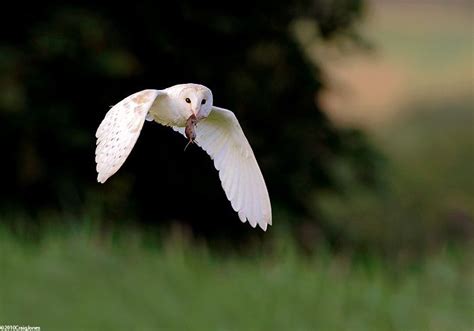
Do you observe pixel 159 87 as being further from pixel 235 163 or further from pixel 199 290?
pixel 235 163

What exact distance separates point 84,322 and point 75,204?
1.73m

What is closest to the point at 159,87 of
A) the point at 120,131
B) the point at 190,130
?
the point at 190,130

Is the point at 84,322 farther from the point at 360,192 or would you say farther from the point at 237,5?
the point at 360,192

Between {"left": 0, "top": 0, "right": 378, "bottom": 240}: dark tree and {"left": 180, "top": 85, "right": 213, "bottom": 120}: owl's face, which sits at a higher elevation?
{"left": 0, "top": 0, "right": 378, "bottom": 240}: dark tree

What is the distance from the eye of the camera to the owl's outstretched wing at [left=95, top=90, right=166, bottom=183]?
141 cm

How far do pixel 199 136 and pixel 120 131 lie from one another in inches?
18.9

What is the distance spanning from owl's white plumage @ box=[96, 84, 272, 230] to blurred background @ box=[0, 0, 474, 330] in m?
4.84

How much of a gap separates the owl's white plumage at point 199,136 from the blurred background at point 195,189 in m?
4.84

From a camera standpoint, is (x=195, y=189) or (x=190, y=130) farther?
(x=195, y=189)

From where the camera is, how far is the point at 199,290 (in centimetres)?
763

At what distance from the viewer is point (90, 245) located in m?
7.82

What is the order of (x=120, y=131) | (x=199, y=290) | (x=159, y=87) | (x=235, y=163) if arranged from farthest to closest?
(x=159, y=87), (x=199, y=290), (x=235, y=163), (x=120, y=131)

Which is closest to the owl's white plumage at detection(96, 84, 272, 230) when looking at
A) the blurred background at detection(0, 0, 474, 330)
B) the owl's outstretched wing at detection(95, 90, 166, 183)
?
the owl's outstretched wing at detection(95, 90, 166, 183)

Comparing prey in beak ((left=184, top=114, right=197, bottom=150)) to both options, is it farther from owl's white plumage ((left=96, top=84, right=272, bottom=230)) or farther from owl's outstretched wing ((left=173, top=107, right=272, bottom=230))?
owl's outstretched wing ((left=173, top=107, right=272, bottom=230))
